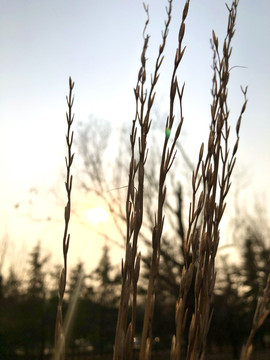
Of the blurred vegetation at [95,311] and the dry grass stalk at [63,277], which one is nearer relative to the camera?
the dry grass stalk at [63,277]

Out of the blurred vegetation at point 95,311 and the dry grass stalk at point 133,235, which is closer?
the dry grass stalk at point 133,235

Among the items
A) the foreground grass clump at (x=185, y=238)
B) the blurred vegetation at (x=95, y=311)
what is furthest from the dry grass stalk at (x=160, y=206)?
the blurred vegetation at (x=95, y=311)

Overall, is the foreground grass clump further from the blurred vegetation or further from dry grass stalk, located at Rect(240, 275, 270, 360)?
the blurred vegetation

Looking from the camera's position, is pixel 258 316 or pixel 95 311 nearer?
pixel 258 316

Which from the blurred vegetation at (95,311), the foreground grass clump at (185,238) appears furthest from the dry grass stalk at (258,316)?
the blurred vegetation at (95,311)

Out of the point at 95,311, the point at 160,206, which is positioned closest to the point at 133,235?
the point at 160,206

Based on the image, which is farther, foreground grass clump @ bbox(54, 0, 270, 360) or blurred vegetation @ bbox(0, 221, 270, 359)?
blurred vegetation @ bbox(0, 221, 270, 359)

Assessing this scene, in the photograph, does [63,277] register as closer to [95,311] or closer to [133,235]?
[133,235]

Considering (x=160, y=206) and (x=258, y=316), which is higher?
(x=160, y=206)

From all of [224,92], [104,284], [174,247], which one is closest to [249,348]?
[224,92]

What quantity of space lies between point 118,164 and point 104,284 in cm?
1942

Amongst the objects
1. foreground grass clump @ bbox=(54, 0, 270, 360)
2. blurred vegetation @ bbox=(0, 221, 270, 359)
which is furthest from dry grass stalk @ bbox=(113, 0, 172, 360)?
blurred vegetation @ bbox=(0, 221, 270, 359)

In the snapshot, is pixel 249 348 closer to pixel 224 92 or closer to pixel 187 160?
pixel 224 92

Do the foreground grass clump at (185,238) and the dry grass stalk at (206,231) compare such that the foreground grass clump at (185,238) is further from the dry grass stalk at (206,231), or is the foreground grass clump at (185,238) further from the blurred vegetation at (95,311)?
the blurred vegetation at (95,311)
